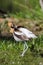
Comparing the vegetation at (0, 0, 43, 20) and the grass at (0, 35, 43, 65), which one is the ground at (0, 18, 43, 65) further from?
the vegetation at (0, 0, 43, 20)

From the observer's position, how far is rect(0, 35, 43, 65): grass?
8148 millimetres

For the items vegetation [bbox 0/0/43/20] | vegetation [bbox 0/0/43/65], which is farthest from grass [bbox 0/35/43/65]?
vegetation [bbox 0/0/43/20]

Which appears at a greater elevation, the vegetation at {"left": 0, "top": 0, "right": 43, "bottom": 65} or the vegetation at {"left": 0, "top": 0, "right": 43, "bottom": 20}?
the vegetation at {"left": 0, "top": 0, "right": 43, "bottom": 65}

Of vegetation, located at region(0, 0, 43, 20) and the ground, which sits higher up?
the ground

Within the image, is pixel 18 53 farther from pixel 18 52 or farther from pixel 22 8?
pixel 22 8

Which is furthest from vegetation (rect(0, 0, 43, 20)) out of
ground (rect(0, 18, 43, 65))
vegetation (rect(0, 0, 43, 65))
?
ground (rect(0, 18, 43, 65))

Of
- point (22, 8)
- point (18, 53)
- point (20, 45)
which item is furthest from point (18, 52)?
point (22, 8)

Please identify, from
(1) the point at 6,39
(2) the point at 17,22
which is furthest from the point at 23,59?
(2) the point at 17,22

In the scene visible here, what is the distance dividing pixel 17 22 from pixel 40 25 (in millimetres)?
980

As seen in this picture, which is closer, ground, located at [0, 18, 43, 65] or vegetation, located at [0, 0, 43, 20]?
ground, located at [0, 18, 43, 65]

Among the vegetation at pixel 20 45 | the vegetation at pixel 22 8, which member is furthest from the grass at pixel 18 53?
the vegetation at pixel 22 8

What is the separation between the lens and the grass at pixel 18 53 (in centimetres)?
815

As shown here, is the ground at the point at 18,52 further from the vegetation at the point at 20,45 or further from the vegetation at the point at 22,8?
the vegetation at the point at 22,8

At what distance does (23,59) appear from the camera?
27.4 ft
